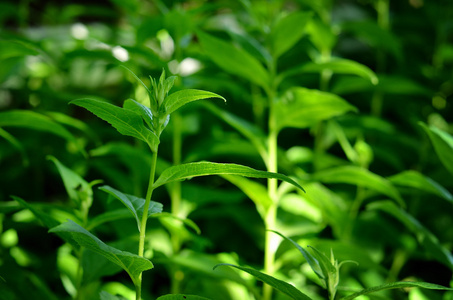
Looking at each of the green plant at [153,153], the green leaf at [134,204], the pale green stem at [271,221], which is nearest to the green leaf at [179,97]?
the green plant at [153,153]

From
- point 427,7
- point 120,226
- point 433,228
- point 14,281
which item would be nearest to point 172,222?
point 120,226

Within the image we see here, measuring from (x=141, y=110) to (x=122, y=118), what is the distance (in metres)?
0.02

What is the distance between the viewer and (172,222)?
0.75 m

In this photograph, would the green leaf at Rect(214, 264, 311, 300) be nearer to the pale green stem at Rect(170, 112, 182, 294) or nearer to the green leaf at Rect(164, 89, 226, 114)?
the green leaf at Rect(164, 89, 226, 114)

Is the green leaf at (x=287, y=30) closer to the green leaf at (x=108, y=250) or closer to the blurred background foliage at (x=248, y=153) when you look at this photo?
the blurred background foliage at (x=248, y=153)

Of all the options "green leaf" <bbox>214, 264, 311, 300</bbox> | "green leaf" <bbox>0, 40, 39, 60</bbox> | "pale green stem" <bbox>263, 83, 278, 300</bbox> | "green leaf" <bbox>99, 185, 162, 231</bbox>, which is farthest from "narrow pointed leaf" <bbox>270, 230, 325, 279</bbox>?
"green leaf" <bbox>0, 40, 39, 60</bbox>

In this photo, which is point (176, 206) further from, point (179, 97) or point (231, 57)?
point (179, 97)

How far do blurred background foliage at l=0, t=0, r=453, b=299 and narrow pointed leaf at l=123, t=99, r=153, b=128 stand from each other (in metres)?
0.13

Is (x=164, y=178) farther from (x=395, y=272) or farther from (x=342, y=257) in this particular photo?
(x=395, y=272)

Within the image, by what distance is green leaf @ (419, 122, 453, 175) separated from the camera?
24.8 inches

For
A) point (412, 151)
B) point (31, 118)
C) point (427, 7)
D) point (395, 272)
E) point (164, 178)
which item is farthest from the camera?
point (427, 7)

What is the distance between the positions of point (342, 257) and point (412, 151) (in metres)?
0.53

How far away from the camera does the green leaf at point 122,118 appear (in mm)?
434

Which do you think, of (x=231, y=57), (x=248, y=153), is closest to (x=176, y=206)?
(x=248, y=153)
